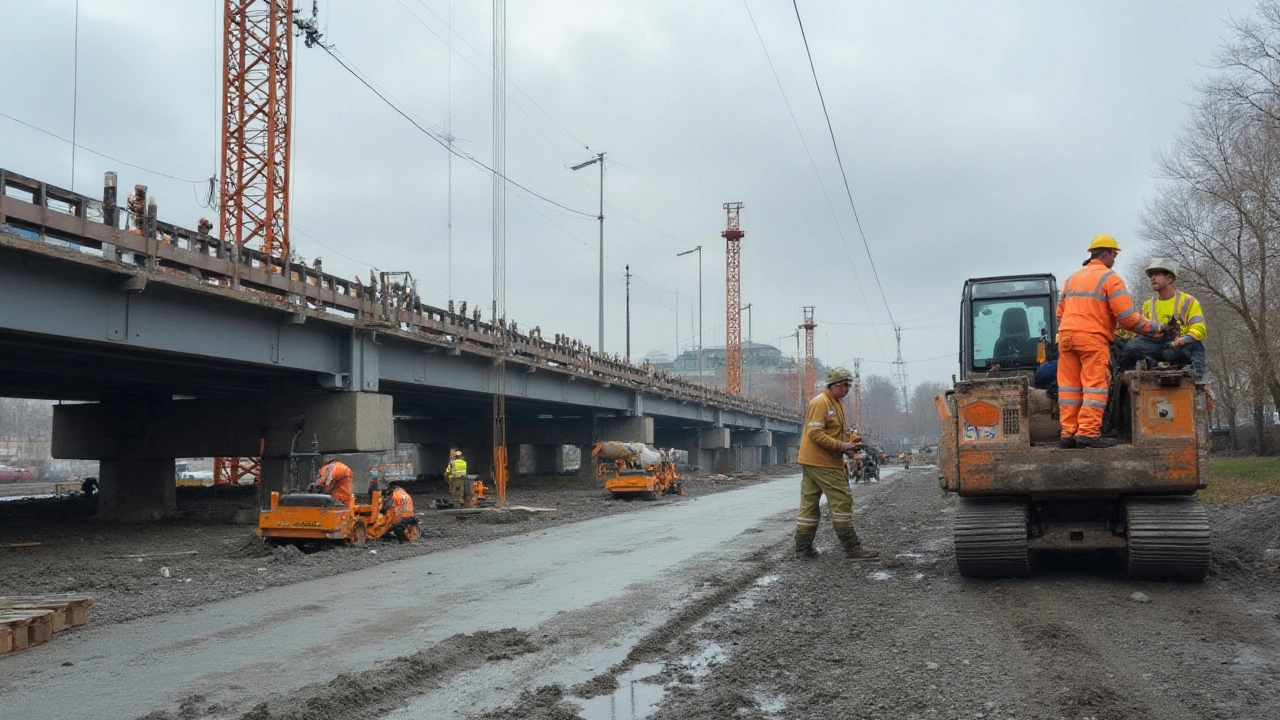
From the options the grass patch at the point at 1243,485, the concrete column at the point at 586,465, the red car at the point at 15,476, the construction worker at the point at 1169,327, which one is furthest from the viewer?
the red car at the point at 15,476

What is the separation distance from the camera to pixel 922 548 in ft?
42.2

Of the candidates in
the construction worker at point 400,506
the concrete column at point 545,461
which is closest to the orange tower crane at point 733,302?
the concrete column at point 545,461

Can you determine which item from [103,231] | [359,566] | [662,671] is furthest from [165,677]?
[103,231]

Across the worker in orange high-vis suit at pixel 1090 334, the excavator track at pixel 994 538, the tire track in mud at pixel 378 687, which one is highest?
the worker in orange high-vis suit at pixel 1090 334

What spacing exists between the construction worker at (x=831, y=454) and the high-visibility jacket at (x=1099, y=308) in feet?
8.81

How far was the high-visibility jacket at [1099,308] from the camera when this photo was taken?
847 centimetres

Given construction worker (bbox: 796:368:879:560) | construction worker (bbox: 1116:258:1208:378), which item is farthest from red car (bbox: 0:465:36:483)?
construction worker (bbox: 1116:258:1208:378)

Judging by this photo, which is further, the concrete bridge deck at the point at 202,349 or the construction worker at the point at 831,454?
the concrete bridge deck at the point at 202,349

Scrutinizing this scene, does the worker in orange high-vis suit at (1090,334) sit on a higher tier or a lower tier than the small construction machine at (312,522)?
higher

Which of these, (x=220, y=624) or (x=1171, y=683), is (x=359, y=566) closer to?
(x=220, y=624)

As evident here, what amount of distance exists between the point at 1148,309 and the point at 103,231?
14.7 m

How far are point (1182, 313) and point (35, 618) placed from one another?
388 inches

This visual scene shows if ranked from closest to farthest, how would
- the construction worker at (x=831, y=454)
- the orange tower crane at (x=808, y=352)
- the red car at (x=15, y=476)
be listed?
the construction worker at (x=831, y=454)
the red car at (x=15, y=476)
the orange tower crane at (x=808, y=352)

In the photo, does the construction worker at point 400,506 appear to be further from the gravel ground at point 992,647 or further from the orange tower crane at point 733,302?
the orange tower crane at point 733,302
